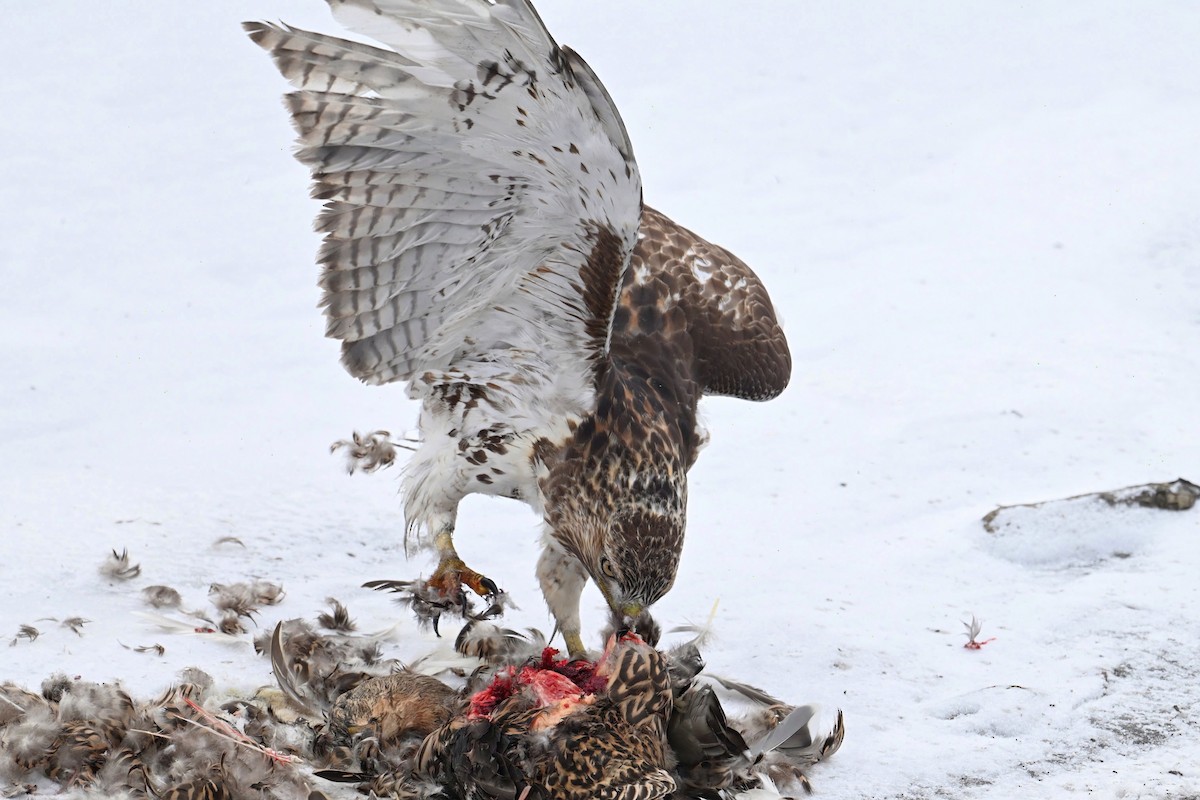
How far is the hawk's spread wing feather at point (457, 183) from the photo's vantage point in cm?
316

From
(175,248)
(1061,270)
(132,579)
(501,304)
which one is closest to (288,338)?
(175,248)

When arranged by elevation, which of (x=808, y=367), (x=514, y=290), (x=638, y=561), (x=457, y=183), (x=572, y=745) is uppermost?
(x=457, y=183)

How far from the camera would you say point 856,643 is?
14.2ft

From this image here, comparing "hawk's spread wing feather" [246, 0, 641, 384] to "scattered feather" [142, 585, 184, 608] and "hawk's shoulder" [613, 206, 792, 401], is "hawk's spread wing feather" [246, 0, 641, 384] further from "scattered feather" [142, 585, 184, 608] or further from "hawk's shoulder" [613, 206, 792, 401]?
"scattered feather" [142, 585, 184, 608]

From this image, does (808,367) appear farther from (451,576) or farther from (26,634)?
(26,634)

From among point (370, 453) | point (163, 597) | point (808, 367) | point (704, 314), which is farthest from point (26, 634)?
point (808, 367)

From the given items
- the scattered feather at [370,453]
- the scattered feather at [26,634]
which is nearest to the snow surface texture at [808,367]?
the scattered feather at [26,634]

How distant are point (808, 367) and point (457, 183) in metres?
3.50

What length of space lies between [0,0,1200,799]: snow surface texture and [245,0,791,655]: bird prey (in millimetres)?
737

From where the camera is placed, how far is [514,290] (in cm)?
383

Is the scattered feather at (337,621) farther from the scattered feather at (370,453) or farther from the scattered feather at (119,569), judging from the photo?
the scattered feather at (370,453)

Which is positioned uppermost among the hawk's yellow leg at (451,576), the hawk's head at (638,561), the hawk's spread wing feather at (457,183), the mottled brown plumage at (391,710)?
the hawk's spread wing feather at (457,183)

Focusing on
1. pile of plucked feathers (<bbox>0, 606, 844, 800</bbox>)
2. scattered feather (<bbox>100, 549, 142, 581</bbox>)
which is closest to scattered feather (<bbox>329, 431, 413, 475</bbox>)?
scattered feather (<bbox>100, 549, 142, 581</bbox>)

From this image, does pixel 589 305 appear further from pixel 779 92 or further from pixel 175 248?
pixel 779 92
